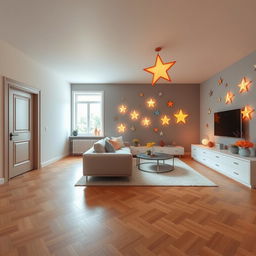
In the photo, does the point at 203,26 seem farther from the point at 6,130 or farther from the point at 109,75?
the point at 6,130

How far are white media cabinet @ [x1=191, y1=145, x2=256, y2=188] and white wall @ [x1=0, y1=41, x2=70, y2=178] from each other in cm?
451

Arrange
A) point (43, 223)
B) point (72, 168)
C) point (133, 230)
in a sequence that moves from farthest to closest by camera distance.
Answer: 1. point (72, 168)
2. point (43, 223)
3. point (133, 230)

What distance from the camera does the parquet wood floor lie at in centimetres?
145

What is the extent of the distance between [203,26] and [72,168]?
414 centimetres

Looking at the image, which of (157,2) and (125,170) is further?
(125,170)

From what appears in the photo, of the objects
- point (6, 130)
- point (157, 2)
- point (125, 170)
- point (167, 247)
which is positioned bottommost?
point (167, 247)

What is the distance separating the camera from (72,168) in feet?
13.6

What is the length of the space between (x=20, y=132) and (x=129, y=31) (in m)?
3.15

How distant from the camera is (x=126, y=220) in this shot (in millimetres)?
1869

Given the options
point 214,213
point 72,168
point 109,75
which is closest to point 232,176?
point 214,213

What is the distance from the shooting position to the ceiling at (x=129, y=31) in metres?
2.10

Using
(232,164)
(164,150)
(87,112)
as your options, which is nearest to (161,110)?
(164,150)

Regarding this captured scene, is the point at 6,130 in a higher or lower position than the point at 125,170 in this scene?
higher

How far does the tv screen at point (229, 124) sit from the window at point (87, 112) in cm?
399
